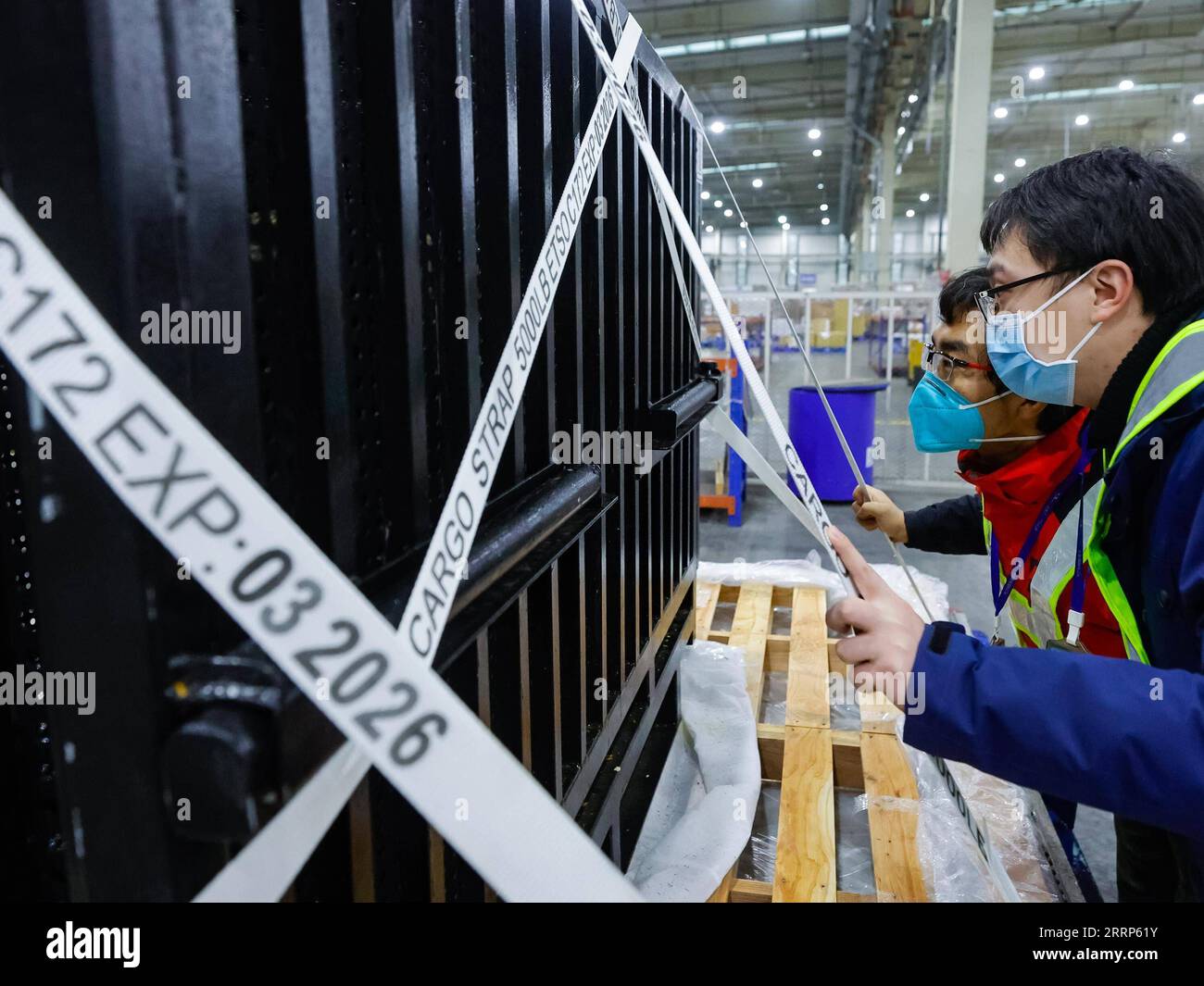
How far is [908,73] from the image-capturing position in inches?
656

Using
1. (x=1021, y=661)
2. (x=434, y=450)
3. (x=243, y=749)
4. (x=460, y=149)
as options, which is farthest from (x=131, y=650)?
(x=1021, y=661)

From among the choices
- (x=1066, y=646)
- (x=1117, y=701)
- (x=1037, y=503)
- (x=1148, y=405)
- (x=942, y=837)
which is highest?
(x=1148, y=405)

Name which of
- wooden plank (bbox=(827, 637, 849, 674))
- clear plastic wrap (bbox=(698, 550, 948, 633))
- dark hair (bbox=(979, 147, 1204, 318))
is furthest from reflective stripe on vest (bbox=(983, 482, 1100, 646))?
clear plastic wrap (bbox=(698, 550, 948, 633))

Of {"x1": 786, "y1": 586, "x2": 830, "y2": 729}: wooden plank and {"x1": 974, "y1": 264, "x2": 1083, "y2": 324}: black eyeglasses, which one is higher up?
{"x1": 974, "y1": 264, "x2": 1083, "y2": 324}: black eyeglasses

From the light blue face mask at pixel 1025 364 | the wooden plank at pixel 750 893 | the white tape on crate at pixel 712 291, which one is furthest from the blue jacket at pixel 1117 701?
the wooden plank at pixel 750 893

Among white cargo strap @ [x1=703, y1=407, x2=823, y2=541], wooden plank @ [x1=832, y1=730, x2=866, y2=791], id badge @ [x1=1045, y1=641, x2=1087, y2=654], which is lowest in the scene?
wooden plank @ [x1=832, y1=730, x2=866, y2=791]

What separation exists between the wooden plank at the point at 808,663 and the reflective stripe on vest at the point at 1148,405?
1.72 m

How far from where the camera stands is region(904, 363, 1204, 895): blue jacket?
4.31ft

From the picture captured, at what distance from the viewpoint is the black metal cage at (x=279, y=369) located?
73 centimetres

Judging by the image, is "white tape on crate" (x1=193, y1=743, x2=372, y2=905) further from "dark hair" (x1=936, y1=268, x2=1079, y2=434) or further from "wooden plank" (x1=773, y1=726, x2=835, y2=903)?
"dark hair" (x1=936, y1=268, x2=1079, y2=434)

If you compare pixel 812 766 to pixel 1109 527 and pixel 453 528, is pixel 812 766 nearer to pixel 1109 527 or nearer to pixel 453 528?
pixel 1109 527

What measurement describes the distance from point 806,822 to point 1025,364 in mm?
1582

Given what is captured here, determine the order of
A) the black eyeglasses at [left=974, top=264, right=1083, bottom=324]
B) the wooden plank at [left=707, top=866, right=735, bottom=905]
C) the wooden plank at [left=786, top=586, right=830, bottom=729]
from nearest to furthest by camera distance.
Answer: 1. the black eyeglasses at [left=974, top=264, right=1083, bottom=324]
2. the wooden plank at [left=707, top=866, right=735, bottom=905]
3. the wooden plank at [left=786, top=586, right=830, bottom=729]

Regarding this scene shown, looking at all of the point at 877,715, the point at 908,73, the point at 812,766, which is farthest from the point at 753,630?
the point at 908,73
